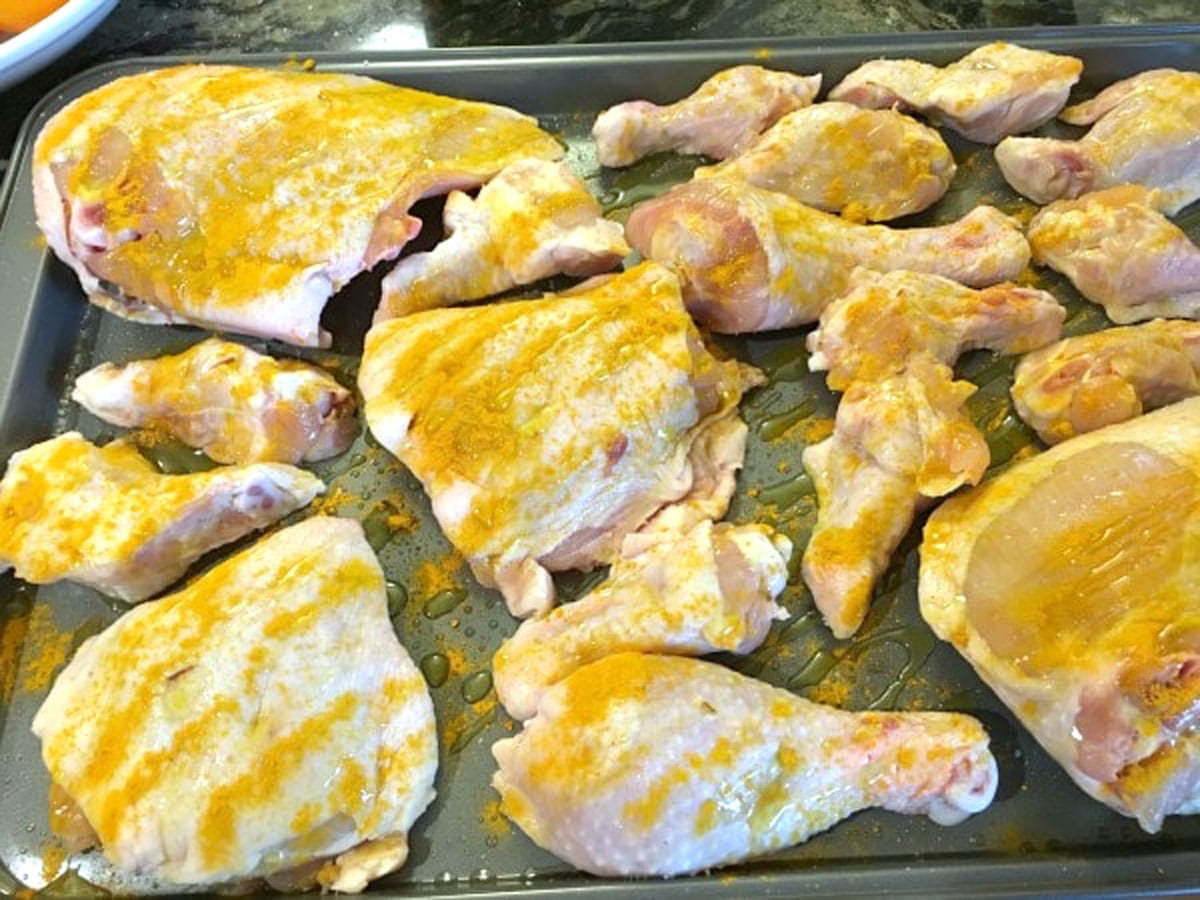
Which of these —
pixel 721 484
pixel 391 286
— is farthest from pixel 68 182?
pixel 721 484

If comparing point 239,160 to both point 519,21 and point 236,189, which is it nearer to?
point 236,189

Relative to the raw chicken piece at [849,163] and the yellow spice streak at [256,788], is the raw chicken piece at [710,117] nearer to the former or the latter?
the raw chicken piece at [849,163]

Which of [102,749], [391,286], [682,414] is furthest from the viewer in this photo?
[391,286]

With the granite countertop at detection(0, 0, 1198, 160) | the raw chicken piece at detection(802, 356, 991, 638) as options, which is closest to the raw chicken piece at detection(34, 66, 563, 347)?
the granite countertop at detection(0, 0, 1198, 160)

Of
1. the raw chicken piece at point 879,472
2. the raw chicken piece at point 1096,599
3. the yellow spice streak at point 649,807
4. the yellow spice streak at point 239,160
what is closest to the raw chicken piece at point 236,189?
the yellow spice streak at point 239,160

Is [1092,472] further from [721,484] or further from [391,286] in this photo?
[391,286]

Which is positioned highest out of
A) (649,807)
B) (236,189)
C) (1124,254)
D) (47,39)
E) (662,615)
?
(47,39)

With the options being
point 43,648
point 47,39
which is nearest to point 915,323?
point 43,648
